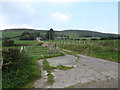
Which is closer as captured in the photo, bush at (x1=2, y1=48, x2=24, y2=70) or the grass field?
bush at (x1=2, y1=48, x2=24, y2=70)

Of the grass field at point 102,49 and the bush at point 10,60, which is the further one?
the grass field at point 102,49

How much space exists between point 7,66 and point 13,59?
0.40 m

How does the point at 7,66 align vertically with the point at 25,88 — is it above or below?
above

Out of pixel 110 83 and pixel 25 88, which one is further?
pixel 110 83

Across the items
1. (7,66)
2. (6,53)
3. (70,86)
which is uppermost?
(6,53)

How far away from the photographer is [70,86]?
3078mm

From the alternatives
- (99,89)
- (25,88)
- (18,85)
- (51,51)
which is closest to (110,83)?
(99,89)

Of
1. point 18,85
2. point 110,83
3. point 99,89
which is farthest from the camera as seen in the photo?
point 110,83

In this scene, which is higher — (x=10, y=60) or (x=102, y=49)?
(x=10, y=60)

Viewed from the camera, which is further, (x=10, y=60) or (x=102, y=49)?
(x=102, y=49)

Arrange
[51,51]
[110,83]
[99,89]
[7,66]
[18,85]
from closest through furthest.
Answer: [99,89] < [18,85] < [110,83] < [7,66] < [51,51]

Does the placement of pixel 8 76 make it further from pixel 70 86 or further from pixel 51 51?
pixel 51 51

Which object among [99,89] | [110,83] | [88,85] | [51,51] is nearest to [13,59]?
[88,85]

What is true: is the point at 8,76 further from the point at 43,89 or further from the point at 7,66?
the point at 43,89
